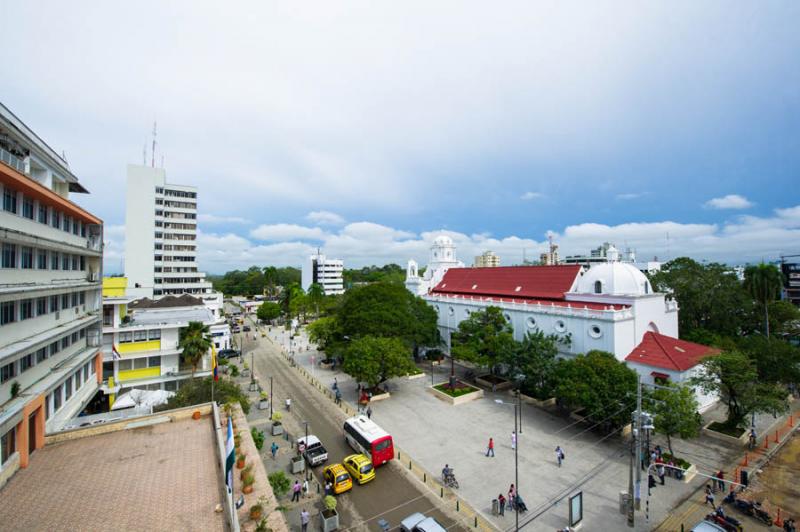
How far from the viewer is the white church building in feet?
109

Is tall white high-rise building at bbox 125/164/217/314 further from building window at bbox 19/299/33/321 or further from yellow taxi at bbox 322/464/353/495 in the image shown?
yellow taxi at bbox 322/464/353/495

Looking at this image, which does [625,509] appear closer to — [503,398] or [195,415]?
[503,398]

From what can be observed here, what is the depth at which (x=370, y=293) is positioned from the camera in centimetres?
4509

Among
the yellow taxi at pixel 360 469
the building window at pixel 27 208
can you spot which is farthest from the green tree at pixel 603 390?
the building window at pixel 27 208

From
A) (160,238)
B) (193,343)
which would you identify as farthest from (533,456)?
(160,238)

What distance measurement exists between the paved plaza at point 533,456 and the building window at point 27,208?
2654 cm

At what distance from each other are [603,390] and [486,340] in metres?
13.5

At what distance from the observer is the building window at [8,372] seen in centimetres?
1702

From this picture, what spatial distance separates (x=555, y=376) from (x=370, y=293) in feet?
74.8

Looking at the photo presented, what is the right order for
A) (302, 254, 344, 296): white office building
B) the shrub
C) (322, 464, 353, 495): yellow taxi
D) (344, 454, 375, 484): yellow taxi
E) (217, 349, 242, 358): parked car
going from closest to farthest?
the shrub, (322, 464, 353, 495): yellow taxi, (344, 454, 375, 484): yellow taxi, (217, 349, 242, 358): parked car, (302, 254, 344, 296): white office building

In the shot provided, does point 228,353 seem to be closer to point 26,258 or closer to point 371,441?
point 26,258

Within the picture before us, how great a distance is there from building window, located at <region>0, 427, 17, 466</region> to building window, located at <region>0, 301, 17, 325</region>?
532 cm

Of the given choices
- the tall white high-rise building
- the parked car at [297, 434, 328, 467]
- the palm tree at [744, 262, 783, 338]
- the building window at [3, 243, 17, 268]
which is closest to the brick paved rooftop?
the parked car at [297, 434, 328, 467]

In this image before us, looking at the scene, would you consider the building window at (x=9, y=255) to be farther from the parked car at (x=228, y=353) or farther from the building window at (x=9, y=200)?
the parked car at (x=228, y=353)
